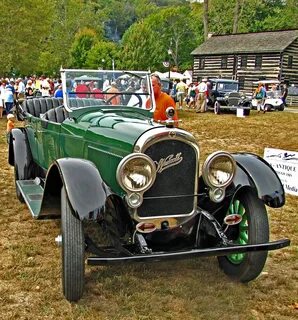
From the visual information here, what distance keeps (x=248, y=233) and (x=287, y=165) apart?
3341mm

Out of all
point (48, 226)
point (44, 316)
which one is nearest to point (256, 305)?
point (44, 316)

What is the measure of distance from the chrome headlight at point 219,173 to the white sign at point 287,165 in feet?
11.0

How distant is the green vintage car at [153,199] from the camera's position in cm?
362

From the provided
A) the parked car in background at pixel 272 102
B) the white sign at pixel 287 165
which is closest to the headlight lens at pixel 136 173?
the white sign at pixel 287 165

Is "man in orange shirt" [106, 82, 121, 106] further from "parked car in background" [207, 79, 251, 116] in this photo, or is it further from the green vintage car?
"parked car in background" [207, 79, 251, 116]

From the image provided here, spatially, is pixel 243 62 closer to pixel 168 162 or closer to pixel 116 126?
pixel 116 126

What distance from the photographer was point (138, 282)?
418cm

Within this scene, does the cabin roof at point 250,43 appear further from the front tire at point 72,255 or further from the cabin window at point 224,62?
the front tire at point 72,255

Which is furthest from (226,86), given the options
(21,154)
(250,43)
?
(21,154)

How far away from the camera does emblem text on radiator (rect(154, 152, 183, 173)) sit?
3773 mm

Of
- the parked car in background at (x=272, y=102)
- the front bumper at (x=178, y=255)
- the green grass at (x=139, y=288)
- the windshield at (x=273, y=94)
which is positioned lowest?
the parked car in background at (x=272, y=102)

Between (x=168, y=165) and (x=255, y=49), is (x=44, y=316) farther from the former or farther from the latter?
(x=255, y=49)

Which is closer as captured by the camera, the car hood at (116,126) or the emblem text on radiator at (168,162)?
the emblem text on radiator at (168,162)

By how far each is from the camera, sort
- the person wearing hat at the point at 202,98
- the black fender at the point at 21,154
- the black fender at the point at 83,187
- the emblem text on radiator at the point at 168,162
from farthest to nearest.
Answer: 1. the person wearing hat at the point at 202,98
2. the black fender at the point at 21,154
3. the emblem text on radiator at the point at 168,162
4. the black fender at the point at 83,187
